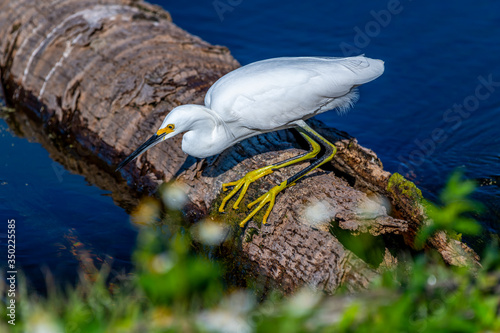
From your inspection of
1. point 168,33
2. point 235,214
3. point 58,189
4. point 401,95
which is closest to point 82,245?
point 58,189

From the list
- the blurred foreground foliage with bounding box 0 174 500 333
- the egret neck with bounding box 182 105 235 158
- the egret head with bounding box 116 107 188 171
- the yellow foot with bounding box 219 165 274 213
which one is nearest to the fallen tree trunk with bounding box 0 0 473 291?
the yellow foot with bounding box 219 165 274 213

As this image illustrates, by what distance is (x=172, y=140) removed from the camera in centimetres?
464

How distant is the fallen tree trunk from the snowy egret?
17cm

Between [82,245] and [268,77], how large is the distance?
2.18 m

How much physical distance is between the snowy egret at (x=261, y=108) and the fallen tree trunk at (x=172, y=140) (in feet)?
0.56

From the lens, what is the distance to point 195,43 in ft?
17.5

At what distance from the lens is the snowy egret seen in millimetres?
3971

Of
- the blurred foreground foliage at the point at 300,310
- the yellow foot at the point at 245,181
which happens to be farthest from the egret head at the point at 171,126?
the blurred foreground foliage at the point at 300,310

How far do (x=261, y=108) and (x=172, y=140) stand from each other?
103cm

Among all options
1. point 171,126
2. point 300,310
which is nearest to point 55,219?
point 171,126

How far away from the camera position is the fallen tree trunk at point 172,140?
11.2 feet

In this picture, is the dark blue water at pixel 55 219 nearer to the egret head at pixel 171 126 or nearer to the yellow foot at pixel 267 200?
the egret head at pixel 171 126

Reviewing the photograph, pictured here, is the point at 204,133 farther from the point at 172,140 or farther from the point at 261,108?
the point at 172,140

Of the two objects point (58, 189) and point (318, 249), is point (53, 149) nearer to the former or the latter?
point (58, 189)
